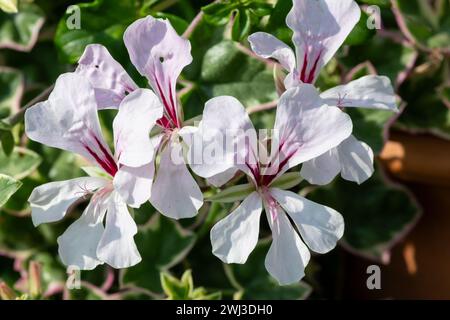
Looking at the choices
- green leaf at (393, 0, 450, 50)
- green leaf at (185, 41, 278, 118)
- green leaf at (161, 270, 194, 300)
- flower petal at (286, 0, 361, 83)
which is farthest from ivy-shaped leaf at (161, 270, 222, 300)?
green leaf at (393, 0, 450, 50)

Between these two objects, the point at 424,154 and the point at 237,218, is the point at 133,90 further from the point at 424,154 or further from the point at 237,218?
the point at 424,154

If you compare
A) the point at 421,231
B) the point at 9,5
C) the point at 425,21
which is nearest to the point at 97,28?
the point at 9,5

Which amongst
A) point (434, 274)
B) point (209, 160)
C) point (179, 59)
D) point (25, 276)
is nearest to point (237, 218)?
point (209, 160)

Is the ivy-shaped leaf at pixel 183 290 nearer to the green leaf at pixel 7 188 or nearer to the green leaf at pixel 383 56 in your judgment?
the green leaf at pixel 7 188

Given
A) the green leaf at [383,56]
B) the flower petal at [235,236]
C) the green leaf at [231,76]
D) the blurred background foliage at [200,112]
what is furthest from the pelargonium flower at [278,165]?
the green leaf at [383,56]

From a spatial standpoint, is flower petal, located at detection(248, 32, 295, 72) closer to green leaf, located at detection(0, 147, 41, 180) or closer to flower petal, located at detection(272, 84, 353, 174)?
flower petal, located at detection(272, 84, 353, 174)

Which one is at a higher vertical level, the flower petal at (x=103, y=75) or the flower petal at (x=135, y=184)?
the flower petal at (x=103, y=75)

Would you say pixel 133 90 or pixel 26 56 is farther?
pixel 26 56

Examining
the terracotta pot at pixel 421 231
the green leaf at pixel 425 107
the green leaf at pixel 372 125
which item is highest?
the green leaf at pixel 372 125
